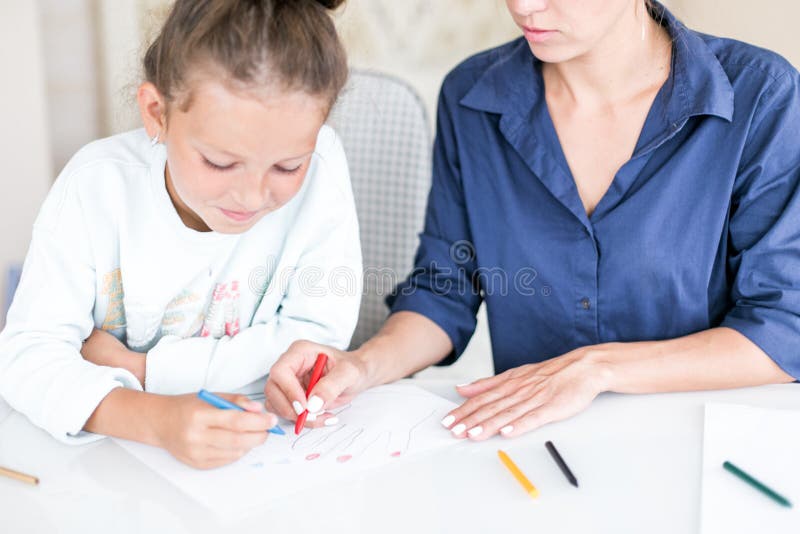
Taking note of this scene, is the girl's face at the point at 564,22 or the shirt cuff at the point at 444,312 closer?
the girl's face at the point at 564,22

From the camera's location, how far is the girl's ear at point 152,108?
0.97m

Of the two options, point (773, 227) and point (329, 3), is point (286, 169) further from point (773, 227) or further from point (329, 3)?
point (773, 227)

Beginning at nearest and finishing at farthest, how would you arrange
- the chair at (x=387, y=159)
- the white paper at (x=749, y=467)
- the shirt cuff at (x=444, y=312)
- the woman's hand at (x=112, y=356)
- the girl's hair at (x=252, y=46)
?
the white paper at (x=749, y=467) < the girl's hair at (x=252, y=46) < the woman's hand at (x=112, y=356) < the shirt cuff at (x=444, y=312) < the chair at (x=387, y=159)

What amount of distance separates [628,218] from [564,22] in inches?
10.9

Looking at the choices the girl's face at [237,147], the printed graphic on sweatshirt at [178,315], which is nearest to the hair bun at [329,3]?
the girl's face at [237,147]

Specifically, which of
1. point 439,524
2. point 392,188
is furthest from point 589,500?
point 392,188

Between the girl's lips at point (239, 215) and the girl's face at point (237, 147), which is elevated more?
the girl's face at point (237, 147)

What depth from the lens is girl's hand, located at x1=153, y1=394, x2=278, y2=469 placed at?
2.77 feet

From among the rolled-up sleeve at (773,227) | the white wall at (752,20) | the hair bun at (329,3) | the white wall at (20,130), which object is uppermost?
the hair bun at (329,3)

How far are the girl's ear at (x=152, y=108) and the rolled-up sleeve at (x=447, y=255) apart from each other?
1.58ft

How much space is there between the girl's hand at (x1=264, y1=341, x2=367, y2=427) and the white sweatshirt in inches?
3.0

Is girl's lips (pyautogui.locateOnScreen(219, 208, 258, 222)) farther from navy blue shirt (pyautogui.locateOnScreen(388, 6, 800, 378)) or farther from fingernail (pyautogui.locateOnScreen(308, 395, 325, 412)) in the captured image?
navy blue shirt (pyautogui.locateOnScreen(388, 6, 800, 378))

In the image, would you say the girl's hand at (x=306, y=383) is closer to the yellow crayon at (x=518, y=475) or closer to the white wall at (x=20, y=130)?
the yellow crayon at (x=518, y=475)

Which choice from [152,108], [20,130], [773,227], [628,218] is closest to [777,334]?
[773,227]
